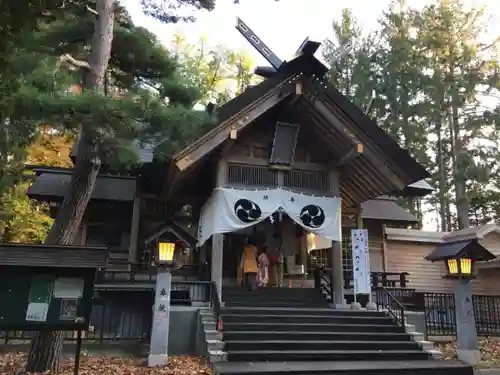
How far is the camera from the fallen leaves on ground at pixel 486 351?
879cm

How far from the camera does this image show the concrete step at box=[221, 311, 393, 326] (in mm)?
9156

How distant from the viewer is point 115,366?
25.9ft

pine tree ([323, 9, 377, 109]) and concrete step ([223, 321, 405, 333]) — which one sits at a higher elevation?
pine tree ([323, 9, 377, 109])

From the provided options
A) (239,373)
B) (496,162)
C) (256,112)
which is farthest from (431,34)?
(239,373)

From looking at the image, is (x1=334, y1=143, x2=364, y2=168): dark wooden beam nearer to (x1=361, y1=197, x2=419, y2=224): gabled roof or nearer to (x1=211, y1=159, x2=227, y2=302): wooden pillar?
(x1=211, y1=159, x2=227, y2=302): wooden pillar

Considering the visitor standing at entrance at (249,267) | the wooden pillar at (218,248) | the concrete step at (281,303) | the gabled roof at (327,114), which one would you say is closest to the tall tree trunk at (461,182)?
the gabled roof at (327,114)

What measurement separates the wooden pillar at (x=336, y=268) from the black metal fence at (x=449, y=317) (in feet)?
7.49

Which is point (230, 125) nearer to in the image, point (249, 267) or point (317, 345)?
point (249, 267)

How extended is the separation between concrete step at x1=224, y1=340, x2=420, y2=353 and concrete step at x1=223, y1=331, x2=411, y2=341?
17 centimetres

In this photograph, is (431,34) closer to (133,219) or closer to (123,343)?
(133,219)

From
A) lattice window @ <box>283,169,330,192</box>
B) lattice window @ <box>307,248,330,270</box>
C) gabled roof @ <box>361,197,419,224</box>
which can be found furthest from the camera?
gabled roof @ <box>361,197,419,224</box>

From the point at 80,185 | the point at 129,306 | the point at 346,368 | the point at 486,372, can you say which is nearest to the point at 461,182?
the point at 486,372

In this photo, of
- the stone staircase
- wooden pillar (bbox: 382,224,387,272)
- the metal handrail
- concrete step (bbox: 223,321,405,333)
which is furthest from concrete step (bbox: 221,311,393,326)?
wooden pillar (bbox: 382,224,387,272)

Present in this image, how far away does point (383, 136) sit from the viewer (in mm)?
10758
